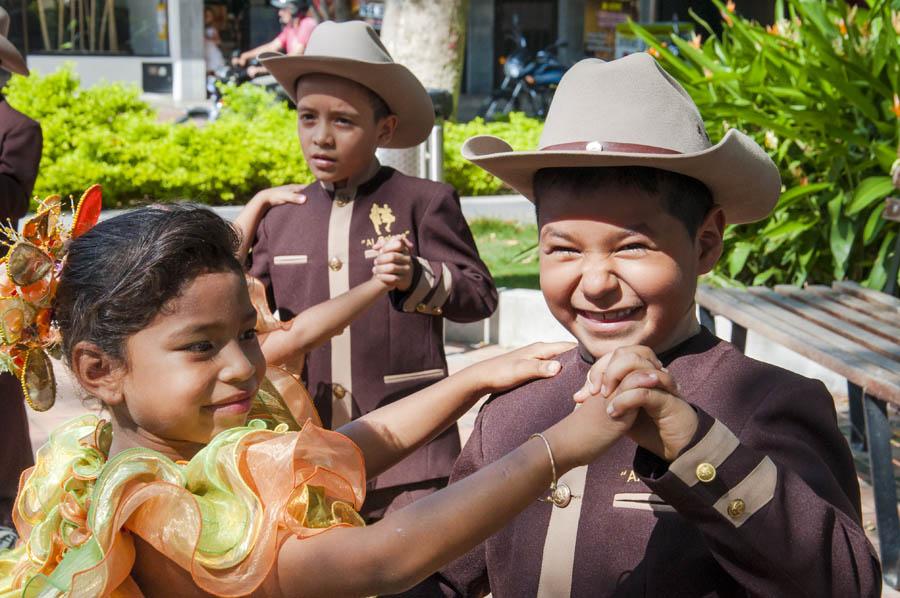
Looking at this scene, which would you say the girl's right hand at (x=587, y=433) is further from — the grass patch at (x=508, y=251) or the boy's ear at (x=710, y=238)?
the grass patch at (x=508, y=251)

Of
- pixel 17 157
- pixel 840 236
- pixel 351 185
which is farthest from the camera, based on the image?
pixel 840 236

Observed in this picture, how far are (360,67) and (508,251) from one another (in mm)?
6687

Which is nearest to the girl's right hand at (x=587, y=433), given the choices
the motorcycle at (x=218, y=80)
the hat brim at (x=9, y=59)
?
the hat brim at (x=9, y=59)

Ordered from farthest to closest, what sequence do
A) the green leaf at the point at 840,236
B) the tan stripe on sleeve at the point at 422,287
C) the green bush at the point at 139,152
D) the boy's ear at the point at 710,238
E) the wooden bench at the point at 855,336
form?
the green bush at the point at 139,152
the green leaf at the point at 840,236
the wooden bench at the point at 855,336
the tan stripe on sleeve at the point at 422,287
the boy's ear at the point at 710,238

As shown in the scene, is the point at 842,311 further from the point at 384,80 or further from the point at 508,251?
the point at 508,251

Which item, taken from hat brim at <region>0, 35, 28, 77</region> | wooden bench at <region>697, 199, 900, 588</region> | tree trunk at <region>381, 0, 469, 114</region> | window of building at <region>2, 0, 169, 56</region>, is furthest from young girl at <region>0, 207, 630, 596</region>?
window of building at <region>2, 0, 169, 56</region>

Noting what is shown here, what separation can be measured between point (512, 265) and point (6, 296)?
25.5 ft

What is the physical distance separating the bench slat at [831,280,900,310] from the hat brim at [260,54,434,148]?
237 centimetres

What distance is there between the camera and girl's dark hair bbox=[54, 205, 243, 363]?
220cm

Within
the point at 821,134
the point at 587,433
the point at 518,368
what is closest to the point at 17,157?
the point at 518,368

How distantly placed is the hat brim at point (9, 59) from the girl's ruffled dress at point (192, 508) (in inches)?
133

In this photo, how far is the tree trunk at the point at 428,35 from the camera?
37.1 ft

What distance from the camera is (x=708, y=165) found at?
2.00 m

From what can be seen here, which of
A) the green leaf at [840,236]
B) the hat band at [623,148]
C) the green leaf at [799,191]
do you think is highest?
the hat band at [623,148]
